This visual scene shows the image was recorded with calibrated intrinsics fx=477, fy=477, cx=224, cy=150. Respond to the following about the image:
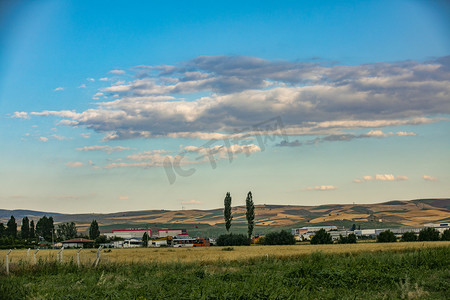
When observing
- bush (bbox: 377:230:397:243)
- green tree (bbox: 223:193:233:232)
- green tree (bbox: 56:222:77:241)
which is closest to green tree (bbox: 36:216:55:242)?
green tree (bbox: 56:222:77:241)

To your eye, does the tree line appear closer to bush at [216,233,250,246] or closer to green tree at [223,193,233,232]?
green tree at [223,193,233,232]

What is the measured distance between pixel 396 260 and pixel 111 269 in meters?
17.1

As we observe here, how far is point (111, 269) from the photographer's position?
2798cm

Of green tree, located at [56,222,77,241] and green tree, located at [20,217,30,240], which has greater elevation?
green tree, located at [20,217,30,240]

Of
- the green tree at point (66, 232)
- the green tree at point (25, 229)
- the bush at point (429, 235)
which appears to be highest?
the green tree at point (25, 229)

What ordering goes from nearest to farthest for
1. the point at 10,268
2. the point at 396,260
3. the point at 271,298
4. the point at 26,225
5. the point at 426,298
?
the point at 271,298 < the point at 426,298 < the point at 10,268 < the point at 396,260 < the point at 26,225

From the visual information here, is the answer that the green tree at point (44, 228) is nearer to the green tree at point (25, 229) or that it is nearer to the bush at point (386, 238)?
the green tree at point (25, 229)

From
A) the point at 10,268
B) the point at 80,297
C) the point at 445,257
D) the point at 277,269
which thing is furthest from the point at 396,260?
the point at 10,268

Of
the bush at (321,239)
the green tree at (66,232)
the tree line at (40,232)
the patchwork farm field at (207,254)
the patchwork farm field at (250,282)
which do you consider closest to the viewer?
the patchwork farm field at (250,282)

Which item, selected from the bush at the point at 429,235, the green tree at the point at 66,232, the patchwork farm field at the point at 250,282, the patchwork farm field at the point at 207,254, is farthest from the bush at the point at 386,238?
the green tree at the point at 66,232

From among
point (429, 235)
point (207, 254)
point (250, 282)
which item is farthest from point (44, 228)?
point (250, 282)

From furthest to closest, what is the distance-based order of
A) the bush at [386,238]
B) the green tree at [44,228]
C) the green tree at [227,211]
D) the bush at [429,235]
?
the green tree at [44,228] → the green tree at [227,211] → the bush at [429,235] → the bush at [386,238]

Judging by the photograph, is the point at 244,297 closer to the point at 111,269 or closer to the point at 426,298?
the point at 426,298

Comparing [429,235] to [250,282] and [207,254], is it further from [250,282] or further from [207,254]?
[250,282]
